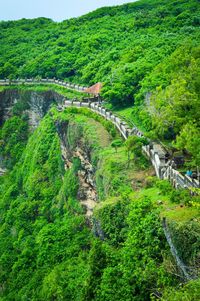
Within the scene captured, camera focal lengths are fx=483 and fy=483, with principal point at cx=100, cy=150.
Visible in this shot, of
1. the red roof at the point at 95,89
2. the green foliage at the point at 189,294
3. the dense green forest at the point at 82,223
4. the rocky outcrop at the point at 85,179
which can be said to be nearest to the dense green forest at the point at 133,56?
the red roof at the point at 95,89

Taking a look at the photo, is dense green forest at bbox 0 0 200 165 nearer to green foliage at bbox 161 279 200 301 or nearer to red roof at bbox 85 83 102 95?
red roof at bbox 85 83 102 95

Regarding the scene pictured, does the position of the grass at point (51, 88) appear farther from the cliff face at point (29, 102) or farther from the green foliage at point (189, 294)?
the green foliage at point (189, 294)

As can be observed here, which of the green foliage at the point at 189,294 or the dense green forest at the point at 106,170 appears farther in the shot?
the dense green forest at the point at 106,170

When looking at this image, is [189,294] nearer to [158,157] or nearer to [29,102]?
[158,157]

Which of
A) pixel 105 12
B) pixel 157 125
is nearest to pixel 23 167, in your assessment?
pixel 157 125

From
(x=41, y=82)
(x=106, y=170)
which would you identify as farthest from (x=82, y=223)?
(x=41, y=82)

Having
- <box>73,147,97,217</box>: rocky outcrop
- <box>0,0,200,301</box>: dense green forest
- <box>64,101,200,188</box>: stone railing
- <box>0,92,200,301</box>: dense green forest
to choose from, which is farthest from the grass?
<box>73,147,97,217</box>: rocky outcrop
